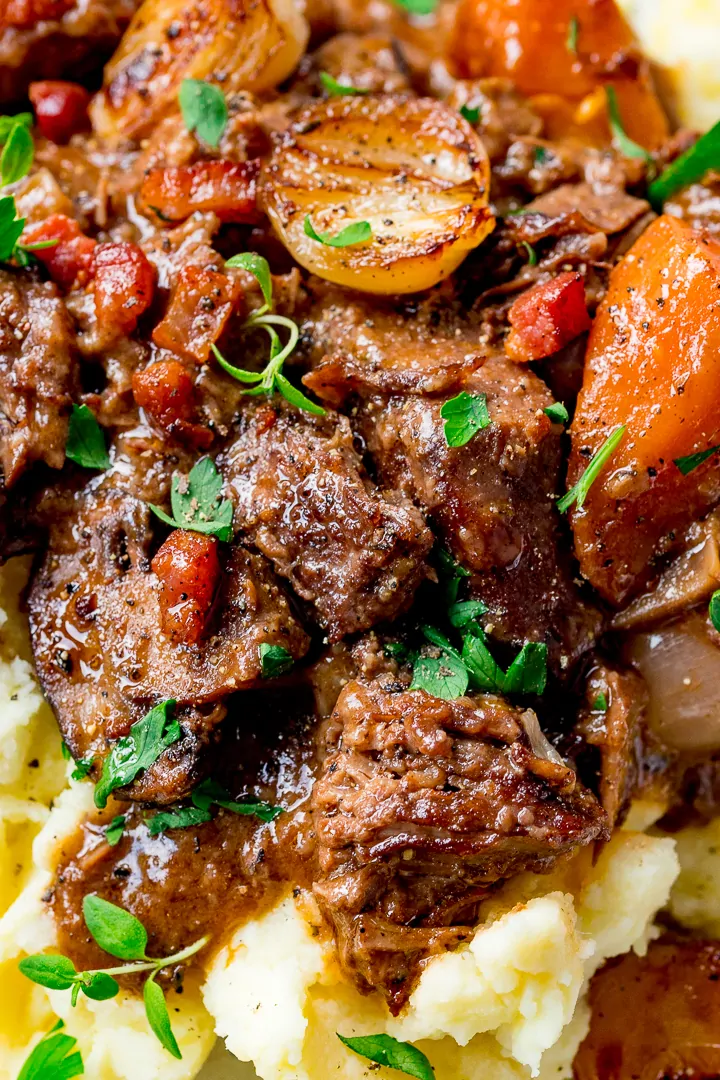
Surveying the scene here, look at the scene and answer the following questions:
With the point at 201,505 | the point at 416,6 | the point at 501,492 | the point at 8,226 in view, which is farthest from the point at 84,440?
the point at 416,6

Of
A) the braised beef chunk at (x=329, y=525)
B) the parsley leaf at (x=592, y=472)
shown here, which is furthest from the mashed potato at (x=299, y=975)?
the parsley leaf at (x=592, y=472)

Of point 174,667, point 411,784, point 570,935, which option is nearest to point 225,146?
point 174,667

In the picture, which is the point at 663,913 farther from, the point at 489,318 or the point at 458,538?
the point at 489,318

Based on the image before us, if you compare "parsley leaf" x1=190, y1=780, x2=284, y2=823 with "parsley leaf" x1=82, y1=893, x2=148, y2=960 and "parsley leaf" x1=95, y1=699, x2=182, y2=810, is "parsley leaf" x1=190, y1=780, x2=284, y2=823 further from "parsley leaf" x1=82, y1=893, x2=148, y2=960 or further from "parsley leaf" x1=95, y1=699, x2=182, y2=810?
"parsley leaf" x1=82, y1=893, x2=148, y2=960

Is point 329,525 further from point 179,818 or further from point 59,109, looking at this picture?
point 59,109

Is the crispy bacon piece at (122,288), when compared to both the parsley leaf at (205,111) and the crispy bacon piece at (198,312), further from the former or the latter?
the parsley leaf at (205,111)

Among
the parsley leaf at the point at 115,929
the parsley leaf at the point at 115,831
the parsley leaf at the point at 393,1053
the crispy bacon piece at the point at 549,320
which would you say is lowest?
the parsley leaf at the point at 393,1053

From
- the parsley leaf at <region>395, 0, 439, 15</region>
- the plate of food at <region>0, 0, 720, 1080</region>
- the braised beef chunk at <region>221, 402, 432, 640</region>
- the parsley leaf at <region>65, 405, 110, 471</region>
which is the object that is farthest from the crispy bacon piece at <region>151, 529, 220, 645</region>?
the parsley leaf at <region>395, 0, 439, 15</region>
